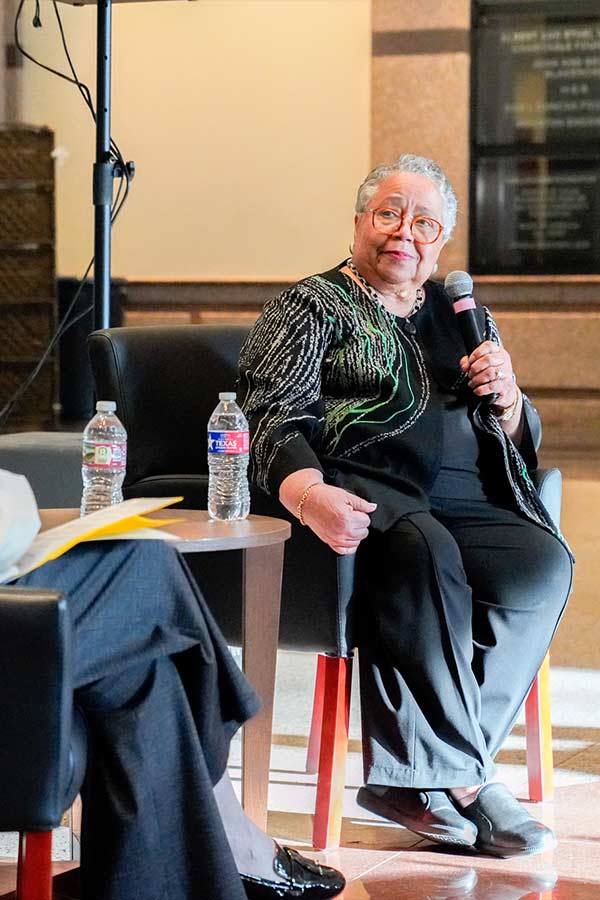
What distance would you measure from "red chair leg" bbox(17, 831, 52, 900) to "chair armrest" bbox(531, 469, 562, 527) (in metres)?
1.35

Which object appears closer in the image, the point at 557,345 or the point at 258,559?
the point at 258,559

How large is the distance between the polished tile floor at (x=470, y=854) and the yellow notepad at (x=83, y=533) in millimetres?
746

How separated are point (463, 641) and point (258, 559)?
381mm

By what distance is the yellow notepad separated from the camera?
4.57 ft

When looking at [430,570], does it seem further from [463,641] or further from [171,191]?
[171,191]

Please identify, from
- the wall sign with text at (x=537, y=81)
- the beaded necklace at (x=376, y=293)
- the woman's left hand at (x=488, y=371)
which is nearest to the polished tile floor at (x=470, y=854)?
the woman's left hand at (x=488, y=371)

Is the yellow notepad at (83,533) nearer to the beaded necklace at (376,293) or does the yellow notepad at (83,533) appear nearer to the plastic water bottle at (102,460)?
the plastic water bottle at (102,460)

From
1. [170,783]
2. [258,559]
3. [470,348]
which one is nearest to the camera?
[170,783]

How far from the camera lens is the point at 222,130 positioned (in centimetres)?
851

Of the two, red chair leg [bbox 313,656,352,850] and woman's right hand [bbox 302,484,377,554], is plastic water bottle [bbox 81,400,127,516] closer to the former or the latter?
woman's right hand [bbox 302,484,377,554]

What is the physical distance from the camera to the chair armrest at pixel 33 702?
4.14 feet

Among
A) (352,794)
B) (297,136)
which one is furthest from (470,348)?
A: (297,136)

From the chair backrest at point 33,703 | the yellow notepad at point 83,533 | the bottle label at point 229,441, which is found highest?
the bottle label at point 229,441

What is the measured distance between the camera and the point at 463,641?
213 centimetres
